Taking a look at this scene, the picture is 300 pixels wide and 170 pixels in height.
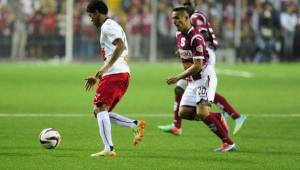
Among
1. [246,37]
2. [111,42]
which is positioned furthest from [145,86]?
[111,42]

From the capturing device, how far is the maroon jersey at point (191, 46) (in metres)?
12.3

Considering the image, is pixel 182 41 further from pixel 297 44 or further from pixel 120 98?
pixel 297 44

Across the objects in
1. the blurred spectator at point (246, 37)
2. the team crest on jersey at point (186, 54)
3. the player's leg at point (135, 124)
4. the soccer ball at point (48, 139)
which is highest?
the team crest on jersey at point (186, 54)

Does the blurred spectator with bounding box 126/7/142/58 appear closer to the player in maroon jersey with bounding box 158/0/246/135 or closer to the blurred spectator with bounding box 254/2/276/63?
the blurred spectator with bounding box 254/2/276/63

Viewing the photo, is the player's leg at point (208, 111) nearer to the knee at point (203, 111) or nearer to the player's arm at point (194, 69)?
the knee at point (203, 111)

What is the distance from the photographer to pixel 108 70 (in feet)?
40.0

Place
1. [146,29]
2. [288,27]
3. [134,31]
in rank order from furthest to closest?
[288,27] → [146,29] → [134,31]

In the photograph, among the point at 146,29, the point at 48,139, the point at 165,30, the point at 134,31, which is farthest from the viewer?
the point at 146,29

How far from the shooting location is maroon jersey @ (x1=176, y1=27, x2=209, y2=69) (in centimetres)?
1228

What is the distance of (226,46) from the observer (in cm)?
4006

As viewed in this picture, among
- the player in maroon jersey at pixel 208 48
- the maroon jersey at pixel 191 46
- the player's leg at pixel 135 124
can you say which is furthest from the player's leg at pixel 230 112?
the player's leg at pixel 135 124

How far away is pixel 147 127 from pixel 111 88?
4034mm

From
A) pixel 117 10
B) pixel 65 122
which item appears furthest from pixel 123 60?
pixel 117 10

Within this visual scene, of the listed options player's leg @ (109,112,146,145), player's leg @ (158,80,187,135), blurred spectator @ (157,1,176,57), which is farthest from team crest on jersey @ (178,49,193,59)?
blurred spectator @ (157,1,176,57)
